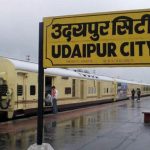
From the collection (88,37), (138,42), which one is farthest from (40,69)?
(138,42)

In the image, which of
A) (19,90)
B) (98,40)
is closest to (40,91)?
(98,40)

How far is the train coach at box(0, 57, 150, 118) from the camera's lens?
20.7 meters

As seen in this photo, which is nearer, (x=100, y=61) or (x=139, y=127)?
(x=100, y=61)

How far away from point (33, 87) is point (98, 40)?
46.4 feet

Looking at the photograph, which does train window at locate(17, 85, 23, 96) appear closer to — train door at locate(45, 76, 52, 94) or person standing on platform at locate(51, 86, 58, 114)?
person standing on platform at locate(51, 86, 58, 114)

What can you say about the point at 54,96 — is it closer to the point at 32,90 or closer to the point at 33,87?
the point at 33,87

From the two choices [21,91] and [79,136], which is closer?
[79,136]

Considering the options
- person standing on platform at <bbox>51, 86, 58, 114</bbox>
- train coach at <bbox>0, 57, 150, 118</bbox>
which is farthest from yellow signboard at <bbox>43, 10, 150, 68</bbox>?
person standing on platform at <bbox>51, 86, 58, 114</bbox>

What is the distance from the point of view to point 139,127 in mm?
18188

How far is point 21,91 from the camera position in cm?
2134

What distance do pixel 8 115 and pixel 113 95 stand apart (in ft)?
97.1

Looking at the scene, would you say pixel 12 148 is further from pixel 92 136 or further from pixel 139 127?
pixel 139 127

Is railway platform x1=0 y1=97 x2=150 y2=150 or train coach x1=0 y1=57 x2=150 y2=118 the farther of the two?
train coach x1=0 y1=57 x2=150 y2=118

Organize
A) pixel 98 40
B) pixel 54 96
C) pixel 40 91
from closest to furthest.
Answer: pixel 98 40 → pixel 40 91 → pixel 54 96
